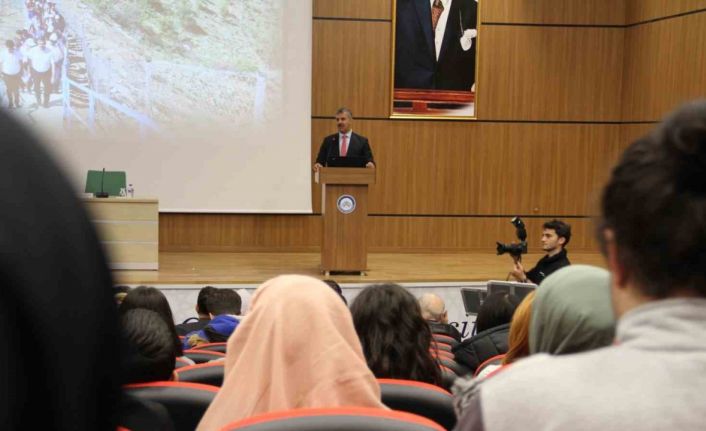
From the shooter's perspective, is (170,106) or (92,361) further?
(170,106)

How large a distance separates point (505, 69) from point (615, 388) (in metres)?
10.4

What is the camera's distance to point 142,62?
1032 centimetres

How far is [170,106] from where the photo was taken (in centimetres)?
1044

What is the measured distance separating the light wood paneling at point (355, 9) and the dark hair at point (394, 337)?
27.0 ft

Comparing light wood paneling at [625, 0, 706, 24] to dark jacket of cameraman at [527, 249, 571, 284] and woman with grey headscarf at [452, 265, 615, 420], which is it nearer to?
dark jacket of cameraman at [527, 249, 571, 284]

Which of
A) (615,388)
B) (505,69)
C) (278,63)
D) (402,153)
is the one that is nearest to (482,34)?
(505,69)

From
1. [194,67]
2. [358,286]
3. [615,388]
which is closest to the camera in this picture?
[615,388]

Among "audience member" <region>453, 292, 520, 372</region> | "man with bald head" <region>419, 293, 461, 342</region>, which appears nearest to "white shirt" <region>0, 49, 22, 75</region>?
"man with bald head" <region>419, 293, 461, 342</region>

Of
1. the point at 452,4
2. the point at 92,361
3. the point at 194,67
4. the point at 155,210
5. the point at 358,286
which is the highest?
the point at 452,4

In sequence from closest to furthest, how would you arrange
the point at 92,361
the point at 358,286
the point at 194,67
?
the point at 92,361 < the point at 358,286 < the point at 194,67

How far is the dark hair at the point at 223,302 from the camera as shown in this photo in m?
4.92

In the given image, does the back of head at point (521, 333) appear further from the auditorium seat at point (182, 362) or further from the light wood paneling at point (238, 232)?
the light wood paneling at point (238, 232)

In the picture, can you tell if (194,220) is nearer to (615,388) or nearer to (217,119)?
(217,119)

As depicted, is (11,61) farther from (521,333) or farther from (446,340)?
(521,333)
